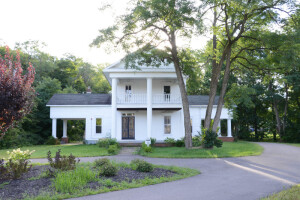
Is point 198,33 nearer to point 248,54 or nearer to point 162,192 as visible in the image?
point 248,54

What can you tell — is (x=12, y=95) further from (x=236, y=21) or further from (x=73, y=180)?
(x=236, y=21)

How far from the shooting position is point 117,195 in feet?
21.4

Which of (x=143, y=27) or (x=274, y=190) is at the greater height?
(x=143, y=27)

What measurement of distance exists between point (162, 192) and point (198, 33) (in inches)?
411

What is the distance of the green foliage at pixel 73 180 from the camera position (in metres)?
6.86

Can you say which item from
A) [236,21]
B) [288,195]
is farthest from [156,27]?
[288,195]

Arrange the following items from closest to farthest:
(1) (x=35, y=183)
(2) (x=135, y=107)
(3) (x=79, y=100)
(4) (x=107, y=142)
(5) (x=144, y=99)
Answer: (1) (x=35, y=183) < (4) (x=107, y=142) < (2) (x=135, y=107) < (5) (x=144, y=99) < (3) (x=79, y=100)

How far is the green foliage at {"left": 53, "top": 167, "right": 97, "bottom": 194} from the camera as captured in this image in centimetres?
686

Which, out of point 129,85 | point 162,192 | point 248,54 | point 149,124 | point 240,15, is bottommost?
point 162,192

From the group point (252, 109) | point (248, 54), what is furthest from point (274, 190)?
point (252, 109)

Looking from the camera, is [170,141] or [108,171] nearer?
[108,171]

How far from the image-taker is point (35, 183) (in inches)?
303

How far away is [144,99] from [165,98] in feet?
6.55

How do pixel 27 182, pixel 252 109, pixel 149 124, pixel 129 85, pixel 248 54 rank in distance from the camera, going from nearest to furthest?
pixel 27 182
pixel 248 54
pixel 149 124
pixel 129 85
pixel 252 109
